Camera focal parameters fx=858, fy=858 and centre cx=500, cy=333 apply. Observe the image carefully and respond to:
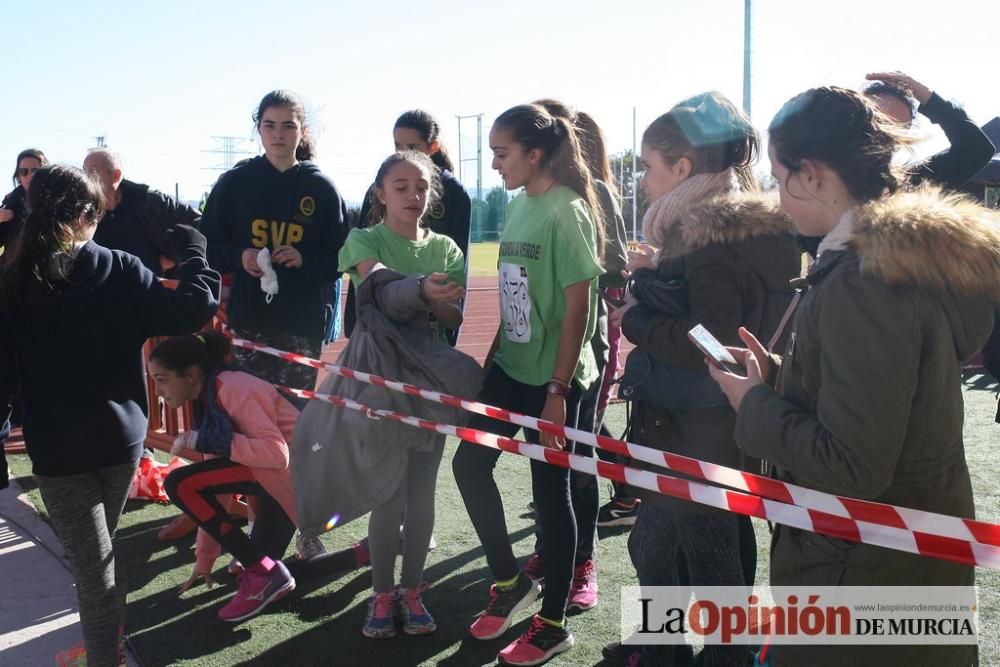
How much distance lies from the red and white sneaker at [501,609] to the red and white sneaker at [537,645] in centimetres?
14

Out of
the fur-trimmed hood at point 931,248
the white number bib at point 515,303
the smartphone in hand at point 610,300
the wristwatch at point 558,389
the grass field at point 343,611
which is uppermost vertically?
the fur-trimmed hood at point 931,248

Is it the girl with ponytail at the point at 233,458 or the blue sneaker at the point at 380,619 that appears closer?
the blue sneaker at the point at 380,619

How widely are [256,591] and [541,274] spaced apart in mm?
1820

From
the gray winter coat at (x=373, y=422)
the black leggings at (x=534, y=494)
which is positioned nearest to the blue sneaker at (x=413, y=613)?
the black leggings at (x=534, y=494)

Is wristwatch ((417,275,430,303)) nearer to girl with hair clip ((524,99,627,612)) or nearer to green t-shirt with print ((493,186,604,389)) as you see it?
A: green t-shirt with print ((493,186,604,389))

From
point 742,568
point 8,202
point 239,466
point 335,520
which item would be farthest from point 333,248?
point 8,202

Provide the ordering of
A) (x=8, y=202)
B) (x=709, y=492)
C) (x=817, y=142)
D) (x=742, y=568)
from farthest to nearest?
(x=8, y=202)
(x=742, y=568)
(x=709, y=492)
(x=817, y=142)

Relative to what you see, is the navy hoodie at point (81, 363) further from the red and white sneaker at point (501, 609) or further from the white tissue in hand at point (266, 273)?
the red and white sneaker at point (501, 609)

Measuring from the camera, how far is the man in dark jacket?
4.98m

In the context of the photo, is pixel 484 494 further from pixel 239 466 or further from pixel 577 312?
pixel 239 466

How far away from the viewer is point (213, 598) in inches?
152

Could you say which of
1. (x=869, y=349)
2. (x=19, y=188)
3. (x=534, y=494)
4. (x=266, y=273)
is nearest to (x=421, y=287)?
(x=534, y=494)

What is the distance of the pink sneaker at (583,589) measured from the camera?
3.65 m

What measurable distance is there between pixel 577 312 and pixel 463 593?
60.8 inches
